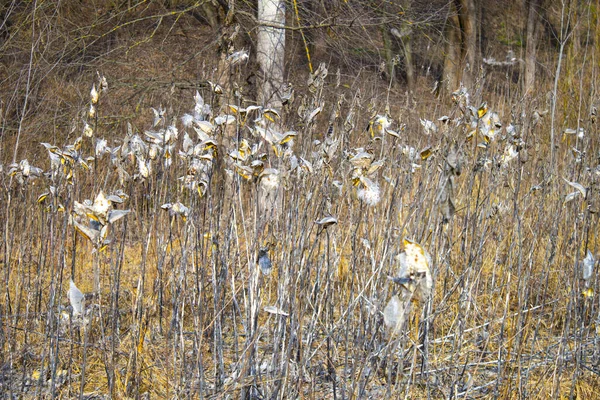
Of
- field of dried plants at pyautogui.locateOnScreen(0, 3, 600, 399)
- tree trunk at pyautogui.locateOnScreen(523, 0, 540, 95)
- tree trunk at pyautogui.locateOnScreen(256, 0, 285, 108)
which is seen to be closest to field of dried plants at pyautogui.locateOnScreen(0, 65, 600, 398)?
field of dried plants at pyautogui.locateOnScreen(0, 3, 600, 399)

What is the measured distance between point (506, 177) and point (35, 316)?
1.85 m

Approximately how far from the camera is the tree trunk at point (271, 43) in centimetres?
489

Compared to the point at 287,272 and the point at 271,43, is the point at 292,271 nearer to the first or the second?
the point at 287,272

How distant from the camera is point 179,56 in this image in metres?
5.59

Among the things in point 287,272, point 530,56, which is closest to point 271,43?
point 530,56

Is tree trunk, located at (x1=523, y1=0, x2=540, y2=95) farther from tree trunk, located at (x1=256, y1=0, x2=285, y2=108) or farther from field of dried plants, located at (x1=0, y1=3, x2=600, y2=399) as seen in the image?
tree trunk, located at (x1=256, y1=0, x2=285, y2=108)

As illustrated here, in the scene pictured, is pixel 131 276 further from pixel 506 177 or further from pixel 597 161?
pixel 597 161

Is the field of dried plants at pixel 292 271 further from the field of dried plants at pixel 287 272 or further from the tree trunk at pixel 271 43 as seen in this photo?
the tree trunk at pixel 271 43

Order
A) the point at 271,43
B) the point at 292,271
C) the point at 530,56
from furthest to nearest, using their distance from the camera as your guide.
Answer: the point at 530,56
the point at 271,43
the point at 292,271

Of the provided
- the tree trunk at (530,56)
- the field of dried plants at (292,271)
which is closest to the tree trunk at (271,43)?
the tree trunk at (530,56)

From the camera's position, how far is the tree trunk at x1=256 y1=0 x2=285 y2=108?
4891 mm

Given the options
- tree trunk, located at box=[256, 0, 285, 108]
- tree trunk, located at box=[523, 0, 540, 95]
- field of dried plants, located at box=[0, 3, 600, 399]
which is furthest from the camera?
tree trunk, located at box=[256, 0, 285, 108]

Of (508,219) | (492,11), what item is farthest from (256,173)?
(492,11)

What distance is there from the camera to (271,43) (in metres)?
5.12
